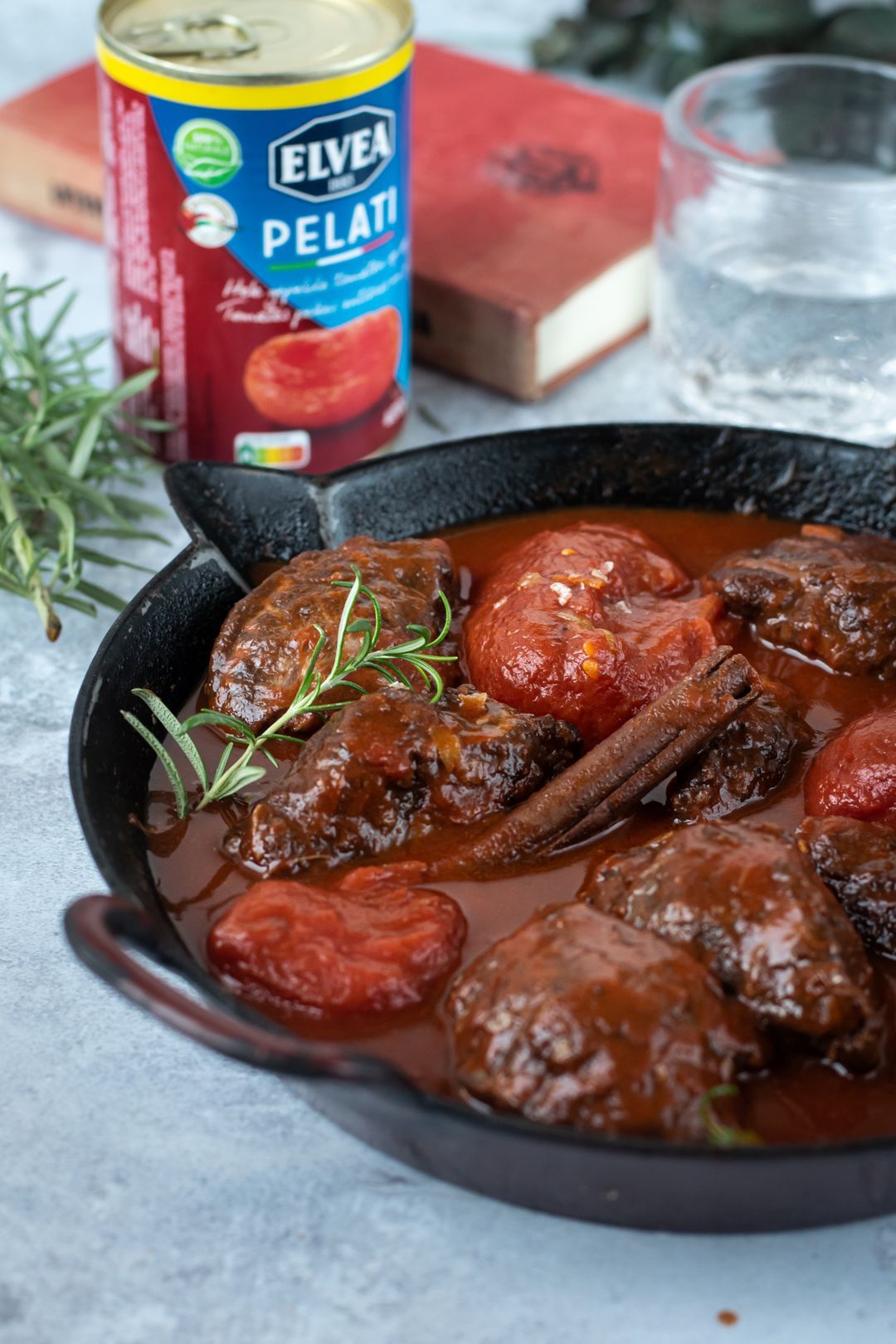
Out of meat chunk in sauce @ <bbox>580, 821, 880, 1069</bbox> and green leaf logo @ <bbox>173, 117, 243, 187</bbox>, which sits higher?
green leaf logo @ <bbox>173, 117, 243, 187</bbox>

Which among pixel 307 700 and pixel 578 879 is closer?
pixel 578 879

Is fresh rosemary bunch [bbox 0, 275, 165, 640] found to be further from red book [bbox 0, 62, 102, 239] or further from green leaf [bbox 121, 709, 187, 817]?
red book [bbox 0, 62, 102, 239]

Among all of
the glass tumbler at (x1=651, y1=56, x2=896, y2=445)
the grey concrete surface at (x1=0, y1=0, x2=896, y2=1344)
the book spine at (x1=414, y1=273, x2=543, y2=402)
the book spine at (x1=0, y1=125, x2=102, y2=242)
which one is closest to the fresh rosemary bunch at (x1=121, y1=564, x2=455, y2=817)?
the grey concrete surface at (x1=0, y1=0, x2=896, y2=1344)

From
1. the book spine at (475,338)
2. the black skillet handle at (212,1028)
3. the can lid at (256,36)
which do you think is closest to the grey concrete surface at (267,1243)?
the black skillet handle at (212,1028)

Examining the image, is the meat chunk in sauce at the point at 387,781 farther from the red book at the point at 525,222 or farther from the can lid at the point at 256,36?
the red book at the point at 525,222

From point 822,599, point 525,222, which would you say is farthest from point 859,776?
point 525,222

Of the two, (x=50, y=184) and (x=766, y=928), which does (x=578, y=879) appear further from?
(x=50, y=184)
